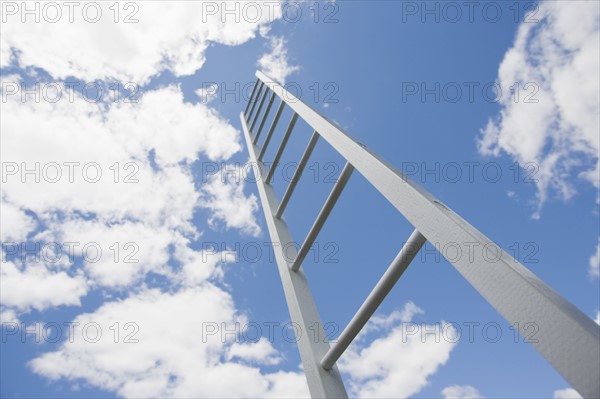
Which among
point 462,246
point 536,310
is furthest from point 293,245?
point 536,310

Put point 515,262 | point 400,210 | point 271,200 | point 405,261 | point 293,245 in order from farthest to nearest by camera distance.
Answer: point 271,200 → point 293,245 → point 400,210 → point 405,261 → point 515,262

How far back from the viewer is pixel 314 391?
1.38m

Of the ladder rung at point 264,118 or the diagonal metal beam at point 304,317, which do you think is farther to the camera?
the ladder rung at point 264,118

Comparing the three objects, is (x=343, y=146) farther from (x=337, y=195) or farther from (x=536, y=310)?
(x=536, y=310)

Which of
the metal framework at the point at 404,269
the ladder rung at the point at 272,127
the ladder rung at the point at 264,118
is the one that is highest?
the ladder rung at the point at 264,118

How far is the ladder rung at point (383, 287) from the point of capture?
1105 mm

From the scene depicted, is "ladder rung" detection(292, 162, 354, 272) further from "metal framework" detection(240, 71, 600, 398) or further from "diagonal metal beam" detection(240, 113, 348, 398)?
"diagonal metal beam" detection(240, 113, 348, 398)

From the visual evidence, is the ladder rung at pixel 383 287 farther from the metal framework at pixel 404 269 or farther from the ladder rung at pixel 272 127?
the ladder rung at pixel 272 127

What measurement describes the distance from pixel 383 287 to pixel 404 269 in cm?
9

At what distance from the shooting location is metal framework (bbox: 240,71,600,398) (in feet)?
2.19

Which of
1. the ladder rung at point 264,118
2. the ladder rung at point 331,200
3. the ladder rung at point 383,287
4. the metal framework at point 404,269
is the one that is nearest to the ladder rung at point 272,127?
the ladder rung at point 264,118

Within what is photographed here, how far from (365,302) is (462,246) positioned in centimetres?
37

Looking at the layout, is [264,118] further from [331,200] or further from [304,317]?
[304,317]

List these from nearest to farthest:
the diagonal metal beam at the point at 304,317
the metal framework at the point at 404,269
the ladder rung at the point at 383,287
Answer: the metal framework at the point at 404,269
the ladder rung at the point at 383,287
the diagonal metal beam at the point at 304,317
